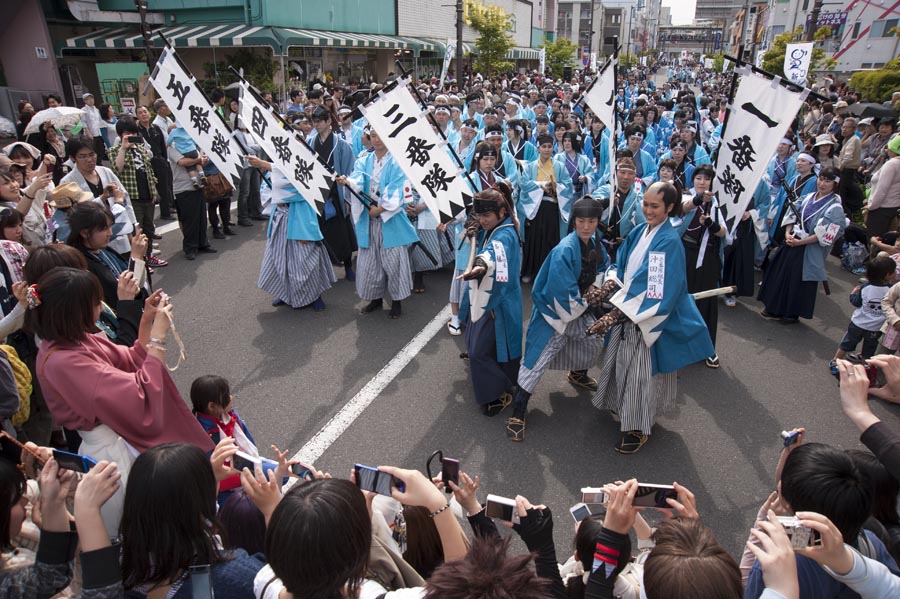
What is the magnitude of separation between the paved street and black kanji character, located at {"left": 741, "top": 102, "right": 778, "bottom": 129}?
2.09 metres

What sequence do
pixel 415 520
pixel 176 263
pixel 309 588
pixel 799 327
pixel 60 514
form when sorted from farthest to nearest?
pixel 176 263 < pixel 799 327 < pixel 415 520 < pixel 60 514 < pixel 309 588

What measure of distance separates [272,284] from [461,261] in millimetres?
2022

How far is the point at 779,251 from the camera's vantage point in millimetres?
6074

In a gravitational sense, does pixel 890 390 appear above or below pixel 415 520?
above

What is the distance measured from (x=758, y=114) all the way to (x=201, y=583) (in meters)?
4.48

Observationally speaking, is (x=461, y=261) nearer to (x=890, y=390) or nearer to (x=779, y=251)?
(x=779, y=251)

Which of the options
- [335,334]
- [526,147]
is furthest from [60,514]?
[526,147]

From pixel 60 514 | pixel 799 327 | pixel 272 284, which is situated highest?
pixel 60 514

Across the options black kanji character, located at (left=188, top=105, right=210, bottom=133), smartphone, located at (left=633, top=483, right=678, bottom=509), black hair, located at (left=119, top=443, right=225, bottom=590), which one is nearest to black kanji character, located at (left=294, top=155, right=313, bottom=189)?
black kanji character, located at (left=188, top=105, right=210, bottom=133)

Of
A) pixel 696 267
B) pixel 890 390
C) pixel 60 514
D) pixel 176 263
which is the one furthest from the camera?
pixel 176 263

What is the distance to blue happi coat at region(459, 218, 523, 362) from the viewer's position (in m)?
4.14

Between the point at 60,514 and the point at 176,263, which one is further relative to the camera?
the point at 176,263

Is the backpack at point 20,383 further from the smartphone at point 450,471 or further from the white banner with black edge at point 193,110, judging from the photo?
the white banner with black edge at point 193,110

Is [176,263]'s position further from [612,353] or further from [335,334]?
[612,353]
